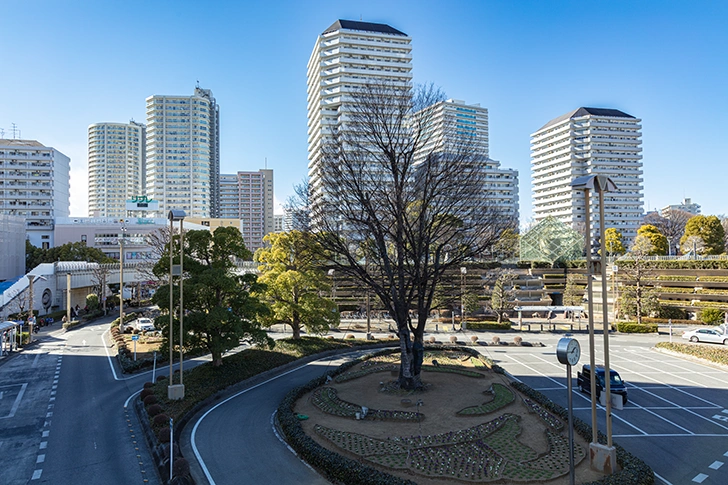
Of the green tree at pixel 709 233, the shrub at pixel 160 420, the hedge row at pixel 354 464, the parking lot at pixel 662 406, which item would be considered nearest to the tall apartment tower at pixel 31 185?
the shrub at pixel 160 420

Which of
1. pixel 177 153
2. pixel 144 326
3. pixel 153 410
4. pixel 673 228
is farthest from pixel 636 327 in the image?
pixel 177 153

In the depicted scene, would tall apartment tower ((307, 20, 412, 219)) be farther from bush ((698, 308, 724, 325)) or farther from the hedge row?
the hedge row

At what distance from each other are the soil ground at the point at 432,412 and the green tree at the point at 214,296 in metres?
5.73

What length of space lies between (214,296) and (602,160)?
400ft

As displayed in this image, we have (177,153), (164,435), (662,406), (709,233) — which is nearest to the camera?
(164,435)

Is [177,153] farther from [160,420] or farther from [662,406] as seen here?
[662,406]

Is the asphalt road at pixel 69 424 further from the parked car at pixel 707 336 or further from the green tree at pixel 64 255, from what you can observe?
the parked car at pixel 707 336

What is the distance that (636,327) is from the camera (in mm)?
42156

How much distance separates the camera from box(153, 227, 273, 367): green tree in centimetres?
2298

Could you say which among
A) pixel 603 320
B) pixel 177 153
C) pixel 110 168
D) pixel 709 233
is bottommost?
pixel 603 320

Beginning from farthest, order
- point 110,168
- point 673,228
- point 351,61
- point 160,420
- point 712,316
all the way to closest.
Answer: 1. point 110,168
2. point 351,61
3. point 673,228
4. point 712,316
5. point 160,420

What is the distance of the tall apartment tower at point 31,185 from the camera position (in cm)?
8369

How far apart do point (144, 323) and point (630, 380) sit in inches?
1588

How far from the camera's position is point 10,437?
57.2 ft
